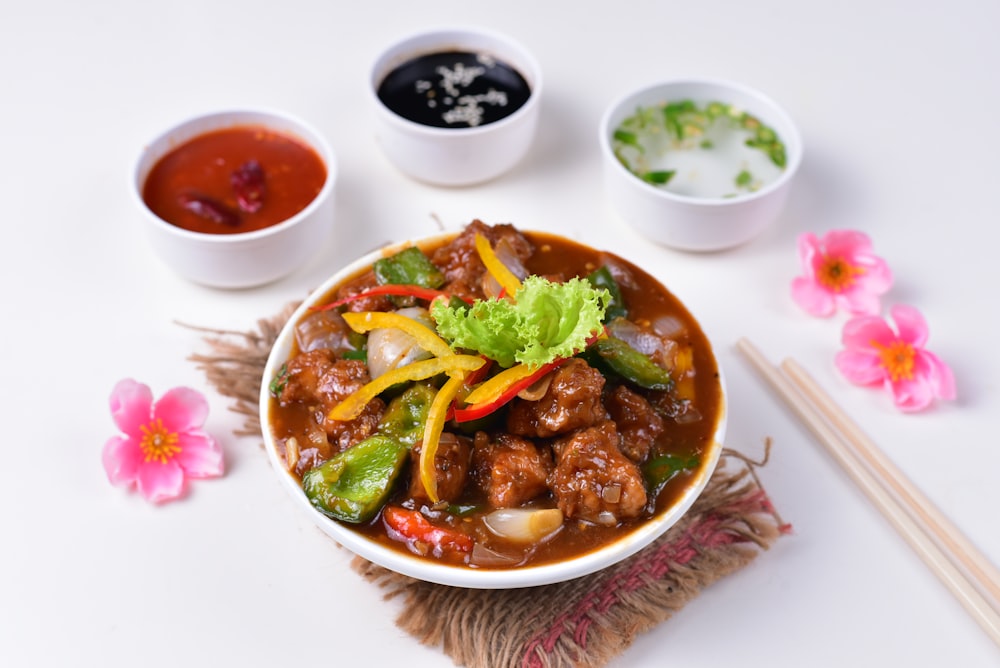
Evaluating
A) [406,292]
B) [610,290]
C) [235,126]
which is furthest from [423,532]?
[235,126]

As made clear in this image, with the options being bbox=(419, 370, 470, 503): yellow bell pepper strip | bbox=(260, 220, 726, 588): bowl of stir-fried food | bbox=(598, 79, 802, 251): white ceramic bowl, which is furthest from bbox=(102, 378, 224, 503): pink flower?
bbox=(598, 79, 802, 251): white ceramic bowl

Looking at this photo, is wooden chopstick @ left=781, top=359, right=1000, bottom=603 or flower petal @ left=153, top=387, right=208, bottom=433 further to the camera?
flower petal @ left=153, top=387, right=208, bottom=433

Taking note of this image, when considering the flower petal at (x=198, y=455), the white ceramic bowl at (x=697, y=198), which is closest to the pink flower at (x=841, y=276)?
the white ceramic bowl at (x=697, y=198)

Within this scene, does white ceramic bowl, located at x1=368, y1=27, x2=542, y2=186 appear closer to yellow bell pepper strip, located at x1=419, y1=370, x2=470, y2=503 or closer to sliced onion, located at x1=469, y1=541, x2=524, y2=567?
yellow bell pepper strip, located at x1=419, y1=370, x2=470, y2=503

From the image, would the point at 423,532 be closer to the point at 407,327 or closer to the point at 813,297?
the point at 407,327

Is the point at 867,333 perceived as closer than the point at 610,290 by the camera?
No

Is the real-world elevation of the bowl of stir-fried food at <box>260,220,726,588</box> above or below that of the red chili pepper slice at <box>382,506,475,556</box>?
above

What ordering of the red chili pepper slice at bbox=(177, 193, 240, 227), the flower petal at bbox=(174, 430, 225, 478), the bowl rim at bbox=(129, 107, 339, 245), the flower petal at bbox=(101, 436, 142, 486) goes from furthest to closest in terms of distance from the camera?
the red chili pepper slice at bbox=(177, 193, 240, 227), the bowl rim at bbox=(129, 107, 339, 245), the flower petal at bbox=(174, 430, 225, 478), the flower petal at bbox=(101, 436, 142, 486)

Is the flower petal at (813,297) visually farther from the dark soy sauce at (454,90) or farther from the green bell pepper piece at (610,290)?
the dark soy sauce at (454,90)
